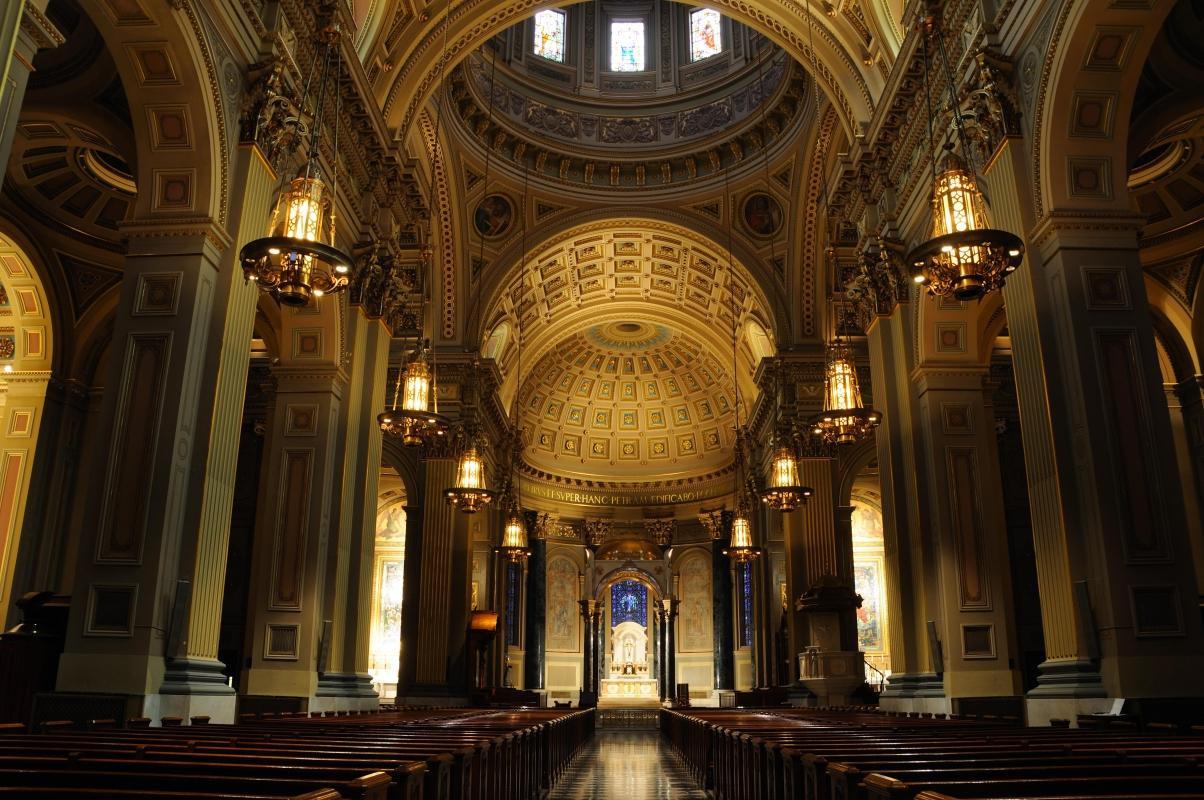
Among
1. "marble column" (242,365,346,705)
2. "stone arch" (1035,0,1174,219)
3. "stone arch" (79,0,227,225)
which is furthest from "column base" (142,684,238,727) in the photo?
"stone arch" (1035,0,1174,219)

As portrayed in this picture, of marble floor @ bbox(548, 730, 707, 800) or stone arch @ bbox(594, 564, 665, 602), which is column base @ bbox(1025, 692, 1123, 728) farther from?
stone arch @ bbox(594, 564, 665, 602)

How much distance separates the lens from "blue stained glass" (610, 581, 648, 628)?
104ft

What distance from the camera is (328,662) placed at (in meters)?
10.5

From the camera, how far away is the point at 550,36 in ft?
72.1

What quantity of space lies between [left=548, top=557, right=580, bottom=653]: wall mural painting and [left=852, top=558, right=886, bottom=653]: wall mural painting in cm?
938

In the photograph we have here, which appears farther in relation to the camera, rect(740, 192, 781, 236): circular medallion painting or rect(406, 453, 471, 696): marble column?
rect(740, 192, 781, 236): circular medallion painting

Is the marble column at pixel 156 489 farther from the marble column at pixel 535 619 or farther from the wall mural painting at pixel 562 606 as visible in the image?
the wall mural painting at pixel 562 606

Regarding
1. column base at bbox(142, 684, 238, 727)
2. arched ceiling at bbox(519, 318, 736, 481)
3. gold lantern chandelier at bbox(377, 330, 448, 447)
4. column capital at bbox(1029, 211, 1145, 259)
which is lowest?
column base at bbox(142, 684, 238, 727)

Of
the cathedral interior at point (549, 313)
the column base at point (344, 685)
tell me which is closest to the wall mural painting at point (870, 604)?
the cathedral interior at point (549, 313)

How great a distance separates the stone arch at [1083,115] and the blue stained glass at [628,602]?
83.7 feet

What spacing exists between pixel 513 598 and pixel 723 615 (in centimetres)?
645

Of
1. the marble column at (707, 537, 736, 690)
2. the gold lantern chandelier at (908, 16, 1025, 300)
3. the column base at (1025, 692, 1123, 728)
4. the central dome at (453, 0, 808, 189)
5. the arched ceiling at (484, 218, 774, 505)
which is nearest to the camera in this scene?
the gold lantern chandelier at (908, 16, 1025, 300)

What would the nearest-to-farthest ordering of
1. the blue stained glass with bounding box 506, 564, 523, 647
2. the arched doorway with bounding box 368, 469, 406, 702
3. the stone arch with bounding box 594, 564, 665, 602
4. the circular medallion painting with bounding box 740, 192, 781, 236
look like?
the circular medallion painting with bounding box 740, 192, 781, 236 → the blue stained glass with bounding box 506, 564, 523, 647 → the arched doorway with bounding box 368, 469, 406, 702 → the stone arch with bounding box 594, 564, 665, 602

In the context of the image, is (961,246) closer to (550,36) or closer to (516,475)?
(550,36)
